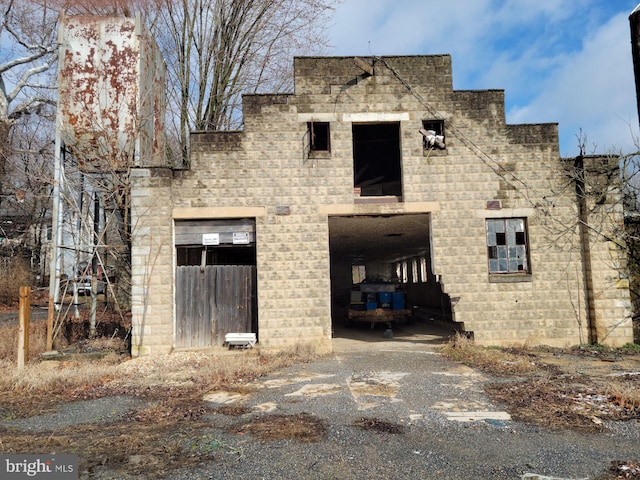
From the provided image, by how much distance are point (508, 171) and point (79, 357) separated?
12.2m

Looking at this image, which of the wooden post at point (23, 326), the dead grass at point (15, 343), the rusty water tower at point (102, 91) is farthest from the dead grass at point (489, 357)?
the dead grass at point (15, 343)

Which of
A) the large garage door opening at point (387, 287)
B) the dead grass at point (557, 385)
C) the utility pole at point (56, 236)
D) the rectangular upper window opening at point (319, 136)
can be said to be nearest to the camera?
the dead grass at point (557, 385)

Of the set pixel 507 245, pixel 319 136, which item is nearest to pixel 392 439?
pixel 507 245

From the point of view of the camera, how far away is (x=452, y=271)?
12.4 metres

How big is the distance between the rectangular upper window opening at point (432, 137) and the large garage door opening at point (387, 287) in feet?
6.26

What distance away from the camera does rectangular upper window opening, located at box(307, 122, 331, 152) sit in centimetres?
1249

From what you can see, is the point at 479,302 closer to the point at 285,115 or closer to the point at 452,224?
the point at 452,224

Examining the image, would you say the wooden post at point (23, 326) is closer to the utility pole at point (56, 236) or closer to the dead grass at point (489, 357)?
the utility pole at point (56, 236)

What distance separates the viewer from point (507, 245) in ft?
41.6

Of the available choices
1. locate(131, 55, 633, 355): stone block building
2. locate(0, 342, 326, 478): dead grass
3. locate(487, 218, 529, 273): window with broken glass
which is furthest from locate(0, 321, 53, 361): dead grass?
locate(487, 218, 529, 273): window with broken glass

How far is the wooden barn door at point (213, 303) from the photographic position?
12078 millimetres

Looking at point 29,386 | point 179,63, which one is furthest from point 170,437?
point 179,63

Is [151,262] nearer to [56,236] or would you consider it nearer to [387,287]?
[56,236]

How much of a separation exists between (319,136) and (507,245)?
6.16 metres
